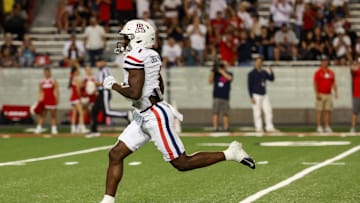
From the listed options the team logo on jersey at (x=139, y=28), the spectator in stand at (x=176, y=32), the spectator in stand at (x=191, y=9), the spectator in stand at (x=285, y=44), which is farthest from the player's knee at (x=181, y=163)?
the spectator in stand at (x=191, y=9)

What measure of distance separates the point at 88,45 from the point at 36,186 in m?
17.5

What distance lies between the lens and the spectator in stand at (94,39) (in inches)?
1186

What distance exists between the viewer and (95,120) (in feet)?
80.1

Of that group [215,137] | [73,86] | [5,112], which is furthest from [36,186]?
[5,112]

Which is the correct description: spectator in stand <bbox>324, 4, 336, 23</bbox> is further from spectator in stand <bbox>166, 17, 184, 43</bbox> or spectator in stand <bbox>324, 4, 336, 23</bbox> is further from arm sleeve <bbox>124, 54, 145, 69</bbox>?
arm sleeve <bbox>124, 54, 145, 69</bbox>

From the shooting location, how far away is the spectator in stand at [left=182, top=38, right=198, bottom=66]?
2980 centimetres

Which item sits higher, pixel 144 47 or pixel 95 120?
pixel 144 47

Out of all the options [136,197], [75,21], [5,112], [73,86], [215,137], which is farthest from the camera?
[75,21]

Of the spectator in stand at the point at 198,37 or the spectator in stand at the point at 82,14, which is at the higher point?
the spectator in stand at the point at 82,14

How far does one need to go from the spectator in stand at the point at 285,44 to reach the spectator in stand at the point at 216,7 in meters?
2.17

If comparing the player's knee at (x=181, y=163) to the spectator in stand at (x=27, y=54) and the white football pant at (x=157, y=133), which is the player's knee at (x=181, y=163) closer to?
the white football pant at (x=157, y=133)

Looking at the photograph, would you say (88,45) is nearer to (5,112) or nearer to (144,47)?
(5,112)

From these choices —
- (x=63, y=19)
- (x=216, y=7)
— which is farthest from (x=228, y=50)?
(x=63, y=19)

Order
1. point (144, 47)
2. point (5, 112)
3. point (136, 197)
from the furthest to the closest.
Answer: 1. point (5, 112)
2. point (136, 197)
3. point (144, 47)
